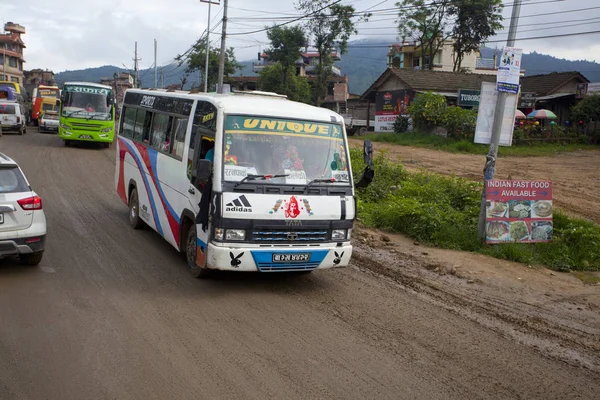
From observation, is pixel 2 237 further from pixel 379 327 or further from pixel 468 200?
pixel 468 200

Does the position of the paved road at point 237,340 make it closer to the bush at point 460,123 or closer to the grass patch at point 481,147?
the grass patch at point 481,147

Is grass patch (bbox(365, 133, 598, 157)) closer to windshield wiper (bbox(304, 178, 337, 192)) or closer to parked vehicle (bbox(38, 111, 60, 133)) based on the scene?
parked vehicle (bbox(38, 111, 60, 133))

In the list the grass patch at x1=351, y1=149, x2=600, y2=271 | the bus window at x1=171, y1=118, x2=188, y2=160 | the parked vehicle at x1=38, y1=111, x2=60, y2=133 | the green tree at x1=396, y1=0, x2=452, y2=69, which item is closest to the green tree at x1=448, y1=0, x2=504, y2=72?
the green tree at x1=396, y1=0, x2=452, y2=69

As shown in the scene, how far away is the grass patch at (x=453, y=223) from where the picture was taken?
33.0ft

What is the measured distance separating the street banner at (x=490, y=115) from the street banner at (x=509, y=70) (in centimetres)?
25

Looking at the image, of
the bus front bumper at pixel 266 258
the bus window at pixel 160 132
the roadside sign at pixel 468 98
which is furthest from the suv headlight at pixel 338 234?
the roadside sign at pixel 468 98

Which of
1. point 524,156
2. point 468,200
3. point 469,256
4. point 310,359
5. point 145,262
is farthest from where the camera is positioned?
point 524,156

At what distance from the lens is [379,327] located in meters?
6.38

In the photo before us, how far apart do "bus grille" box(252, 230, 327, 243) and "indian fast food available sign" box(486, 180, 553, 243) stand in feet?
14.7

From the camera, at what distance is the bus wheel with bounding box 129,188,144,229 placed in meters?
10.6

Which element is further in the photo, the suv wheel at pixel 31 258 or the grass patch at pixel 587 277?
the grass patch at pixel 587 277

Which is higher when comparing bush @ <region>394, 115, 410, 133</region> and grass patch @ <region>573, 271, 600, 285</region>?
bush @ <region>394, 115, 410, 133</region>

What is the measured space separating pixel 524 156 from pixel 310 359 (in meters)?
24.7

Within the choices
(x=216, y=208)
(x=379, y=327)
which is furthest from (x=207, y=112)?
(x=379, y=327)
